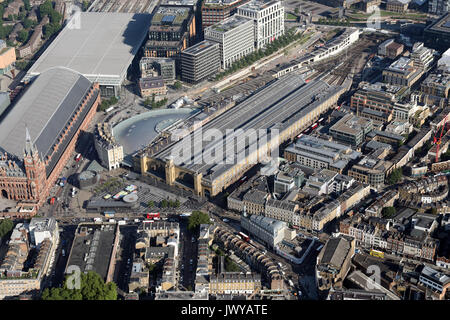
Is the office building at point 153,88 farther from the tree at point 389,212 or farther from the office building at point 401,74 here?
the tree at point 389,212

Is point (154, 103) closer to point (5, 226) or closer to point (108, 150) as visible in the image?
point (108, 150)

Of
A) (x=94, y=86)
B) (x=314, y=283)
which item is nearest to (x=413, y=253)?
(x=314, y=283)

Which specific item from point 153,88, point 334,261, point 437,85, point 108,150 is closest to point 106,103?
point 153,88

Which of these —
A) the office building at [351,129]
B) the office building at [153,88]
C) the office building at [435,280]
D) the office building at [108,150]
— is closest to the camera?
the office building at [435,280]

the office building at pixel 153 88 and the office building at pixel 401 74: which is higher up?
the office building at pixel 401 74

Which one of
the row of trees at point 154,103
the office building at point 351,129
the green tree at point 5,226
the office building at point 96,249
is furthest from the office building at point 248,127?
the green tree at point 5,226

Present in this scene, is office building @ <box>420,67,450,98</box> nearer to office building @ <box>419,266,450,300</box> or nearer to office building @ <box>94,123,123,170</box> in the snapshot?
office building @ <box>419,266,450,300</box>

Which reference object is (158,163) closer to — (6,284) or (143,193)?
(143,193)
